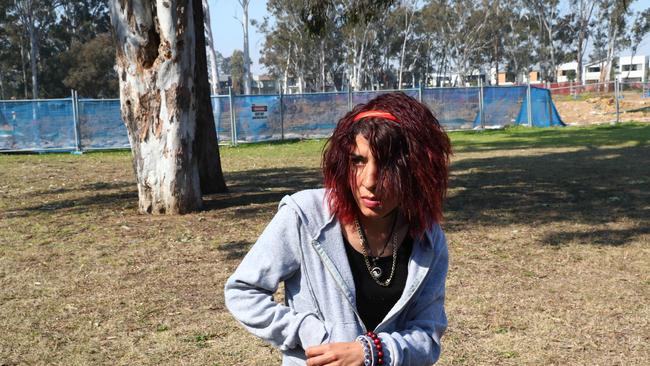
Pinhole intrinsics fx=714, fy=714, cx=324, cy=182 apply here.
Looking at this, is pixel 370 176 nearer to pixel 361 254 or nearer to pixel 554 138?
pixel 361 254

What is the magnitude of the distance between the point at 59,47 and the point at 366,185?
195ft

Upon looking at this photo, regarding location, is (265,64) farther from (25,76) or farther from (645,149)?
(645,149)

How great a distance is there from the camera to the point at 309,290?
1929 millimetres

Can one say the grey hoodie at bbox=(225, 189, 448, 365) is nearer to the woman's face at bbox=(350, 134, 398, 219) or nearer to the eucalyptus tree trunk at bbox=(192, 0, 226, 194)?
the woman's face at bbox=(350, 134, 398, 219)

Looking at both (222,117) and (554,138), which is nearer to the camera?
(554,138)

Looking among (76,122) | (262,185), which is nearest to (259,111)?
(76,122)

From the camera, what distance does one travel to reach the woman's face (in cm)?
184

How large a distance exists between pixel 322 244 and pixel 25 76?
195ft

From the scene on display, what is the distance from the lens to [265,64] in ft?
226

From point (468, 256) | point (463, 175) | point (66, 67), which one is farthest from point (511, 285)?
point (66, 67)

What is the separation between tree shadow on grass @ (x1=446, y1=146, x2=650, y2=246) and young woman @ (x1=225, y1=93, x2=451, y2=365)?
529 cm

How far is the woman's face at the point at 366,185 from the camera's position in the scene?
1841 mm

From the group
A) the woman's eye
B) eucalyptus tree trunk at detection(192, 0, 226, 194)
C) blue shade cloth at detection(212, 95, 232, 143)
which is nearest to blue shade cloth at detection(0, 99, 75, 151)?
blue shade cloth at detection(212, 95, 232, 143)

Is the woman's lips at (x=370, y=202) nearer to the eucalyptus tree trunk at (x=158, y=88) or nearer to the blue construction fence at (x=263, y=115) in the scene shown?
the eucalyptus tree trunk at (x=158, y=88)
